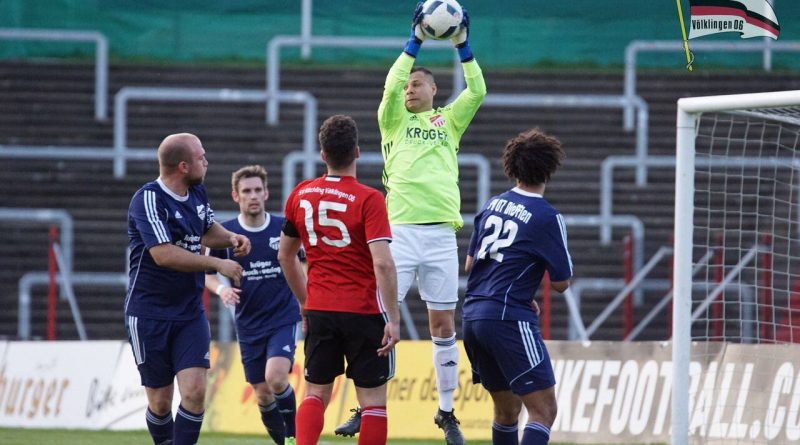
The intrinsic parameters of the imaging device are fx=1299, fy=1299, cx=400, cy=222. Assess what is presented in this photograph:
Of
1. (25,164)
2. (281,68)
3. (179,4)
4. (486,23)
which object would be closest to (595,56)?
(486,23)

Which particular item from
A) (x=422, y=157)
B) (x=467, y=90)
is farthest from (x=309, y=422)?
(x=467, y=90)

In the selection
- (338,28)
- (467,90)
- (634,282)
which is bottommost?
(634,282)

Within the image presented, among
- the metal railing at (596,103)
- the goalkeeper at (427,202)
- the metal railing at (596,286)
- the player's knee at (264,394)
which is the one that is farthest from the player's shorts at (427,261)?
the metal railing at (596,103)

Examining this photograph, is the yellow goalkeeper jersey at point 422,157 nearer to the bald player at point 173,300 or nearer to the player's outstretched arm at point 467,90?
the player's outstretched arm at point 467,90

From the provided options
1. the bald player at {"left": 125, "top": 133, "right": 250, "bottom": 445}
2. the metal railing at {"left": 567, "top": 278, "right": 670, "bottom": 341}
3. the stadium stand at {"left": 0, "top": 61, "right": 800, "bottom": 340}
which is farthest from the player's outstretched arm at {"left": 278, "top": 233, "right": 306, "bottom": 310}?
the stadium stand at {"left": 0, "top": 61, "right": 800, "bottom": 340}

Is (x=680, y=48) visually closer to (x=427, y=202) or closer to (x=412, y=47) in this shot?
(x=427, y=202)

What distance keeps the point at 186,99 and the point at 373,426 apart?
1226 centimetres

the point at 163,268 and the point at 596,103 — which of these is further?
the point at 596,103

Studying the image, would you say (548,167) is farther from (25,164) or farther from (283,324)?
(25,164)

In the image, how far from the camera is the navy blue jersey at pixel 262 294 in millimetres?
10195

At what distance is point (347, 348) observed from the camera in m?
7.65

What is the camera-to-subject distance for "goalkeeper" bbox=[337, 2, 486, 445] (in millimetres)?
9008

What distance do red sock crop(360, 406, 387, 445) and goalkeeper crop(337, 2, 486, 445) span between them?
1.36 meters

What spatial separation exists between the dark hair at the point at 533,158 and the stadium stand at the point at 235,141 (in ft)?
30.8
